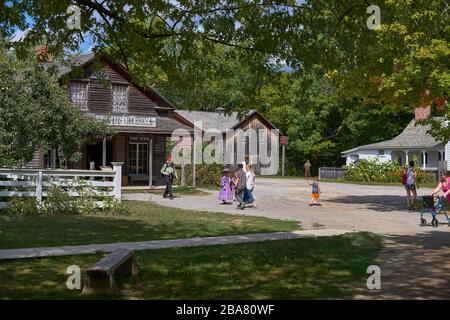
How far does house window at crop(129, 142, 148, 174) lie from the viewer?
34.0 metres

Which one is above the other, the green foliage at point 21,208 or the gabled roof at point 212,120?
the gabled roof at point 212,120

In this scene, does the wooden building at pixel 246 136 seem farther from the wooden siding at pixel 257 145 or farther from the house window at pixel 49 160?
the house window at pixel 49 160

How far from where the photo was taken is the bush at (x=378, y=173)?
45.3m

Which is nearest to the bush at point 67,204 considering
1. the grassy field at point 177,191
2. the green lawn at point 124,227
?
the green lawn at point 124,227

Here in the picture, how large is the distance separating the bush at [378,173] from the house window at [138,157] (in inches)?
768

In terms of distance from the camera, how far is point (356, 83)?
22.2 m

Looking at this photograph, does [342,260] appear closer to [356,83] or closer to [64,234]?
[64,234]

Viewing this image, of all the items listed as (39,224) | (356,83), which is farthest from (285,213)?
(39,224)

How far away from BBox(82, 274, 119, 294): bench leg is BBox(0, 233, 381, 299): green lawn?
0.16 meters

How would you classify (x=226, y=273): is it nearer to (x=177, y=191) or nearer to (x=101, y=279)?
(x=101, y=279)

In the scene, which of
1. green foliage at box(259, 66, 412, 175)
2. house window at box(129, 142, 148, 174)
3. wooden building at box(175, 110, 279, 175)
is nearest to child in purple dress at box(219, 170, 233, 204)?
house window at box(129, 142, 148, 174)

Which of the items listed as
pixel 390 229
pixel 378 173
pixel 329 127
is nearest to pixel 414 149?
pixel 378 173

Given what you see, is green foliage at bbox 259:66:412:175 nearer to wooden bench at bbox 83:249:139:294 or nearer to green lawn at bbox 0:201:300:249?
green lawn at bbox 0:201:300:249
